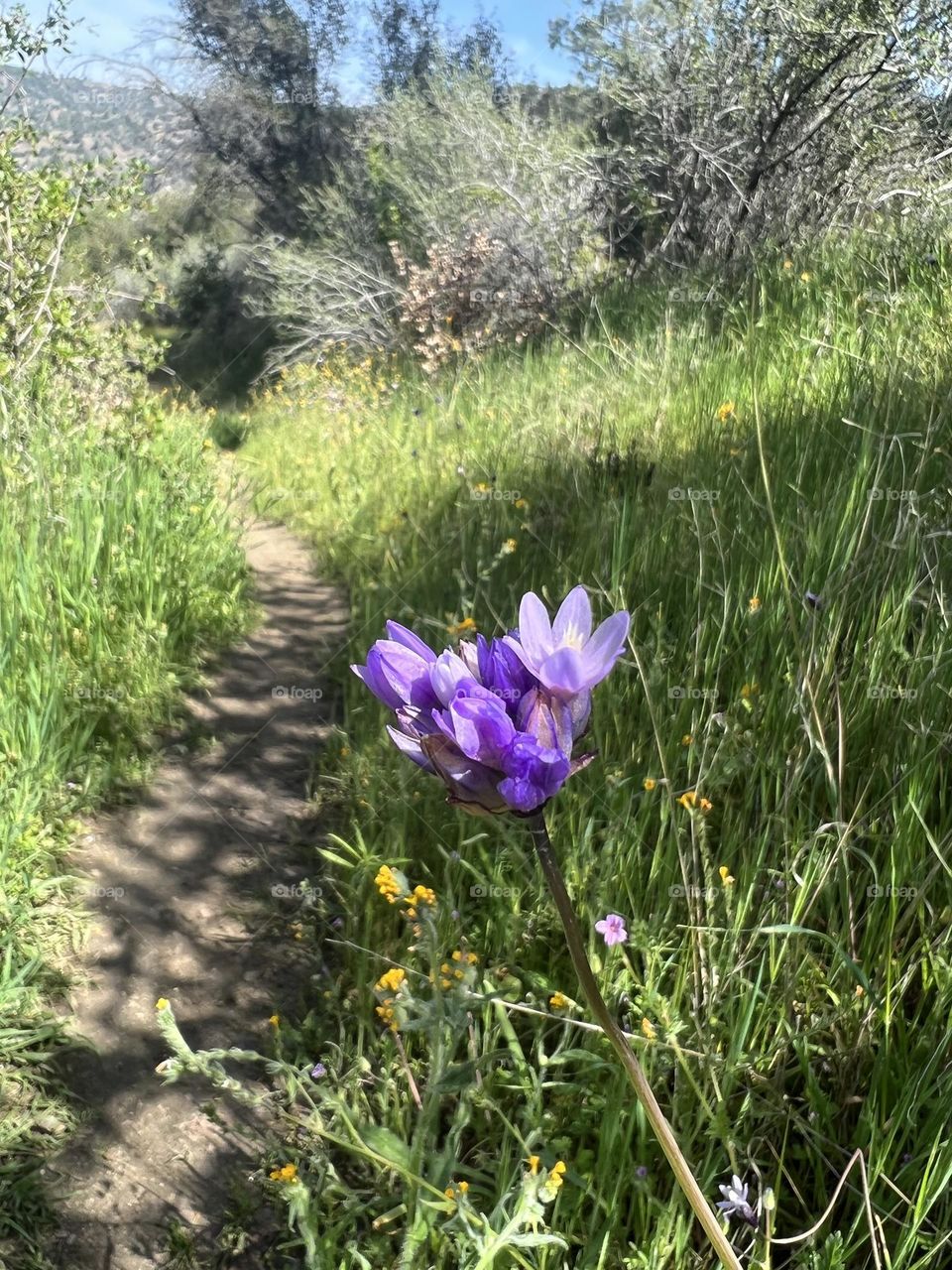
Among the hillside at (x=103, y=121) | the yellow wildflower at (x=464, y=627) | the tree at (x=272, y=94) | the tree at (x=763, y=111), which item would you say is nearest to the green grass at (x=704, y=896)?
the yellow wildflower at (x=464, y=627)

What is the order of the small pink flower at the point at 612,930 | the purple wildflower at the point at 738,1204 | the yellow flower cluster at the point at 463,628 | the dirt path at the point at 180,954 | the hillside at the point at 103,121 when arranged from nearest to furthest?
the purple wildflower at the point at 738,1204, the small pink flower at the point at 612,930, the dirt path at the point at 180,954, the yellow flower cluster at the point at 463,628, the hillside at the point at 103,121

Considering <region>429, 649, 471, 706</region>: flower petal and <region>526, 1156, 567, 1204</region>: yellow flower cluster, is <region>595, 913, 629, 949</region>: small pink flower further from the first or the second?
<region>429, 649, 471, 706</region>: flower petal

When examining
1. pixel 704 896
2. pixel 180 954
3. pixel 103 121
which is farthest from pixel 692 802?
pixel 103 121

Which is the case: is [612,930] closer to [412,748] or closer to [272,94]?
[412,748]

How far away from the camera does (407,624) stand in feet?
10.1

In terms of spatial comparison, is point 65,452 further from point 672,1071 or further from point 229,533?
point 672,1071

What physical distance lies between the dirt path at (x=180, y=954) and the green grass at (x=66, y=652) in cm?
8

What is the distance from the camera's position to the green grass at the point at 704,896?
123 centimetres

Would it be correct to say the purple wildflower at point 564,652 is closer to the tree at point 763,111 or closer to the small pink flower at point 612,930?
the small pink flower at point 612,930

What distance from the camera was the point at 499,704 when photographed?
0.71m

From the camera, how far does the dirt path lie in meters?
1.60

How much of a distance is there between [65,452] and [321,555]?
1.64 m

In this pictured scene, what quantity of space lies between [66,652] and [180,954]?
1174 millimetres

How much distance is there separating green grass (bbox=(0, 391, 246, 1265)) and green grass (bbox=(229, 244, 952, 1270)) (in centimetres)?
53
